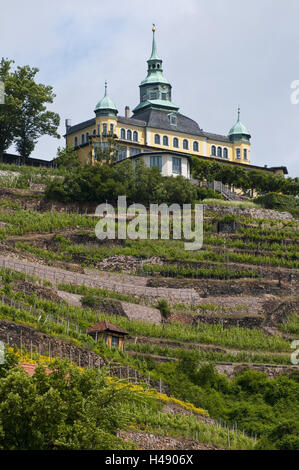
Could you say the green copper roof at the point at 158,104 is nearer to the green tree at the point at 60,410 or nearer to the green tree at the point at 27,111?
the green tree at the point at 27,111

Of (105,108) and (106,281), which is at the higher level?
(105,108)

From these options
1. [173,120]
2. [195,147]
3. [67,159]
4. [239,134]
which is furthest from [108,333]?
[239,134]

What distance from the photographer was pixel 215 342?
69250 mm

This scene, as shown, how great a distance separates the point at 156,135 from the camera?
349 feet

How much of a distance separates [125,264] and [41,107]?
24.9 metres

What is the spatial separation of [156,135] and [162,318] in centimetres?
→ 3649

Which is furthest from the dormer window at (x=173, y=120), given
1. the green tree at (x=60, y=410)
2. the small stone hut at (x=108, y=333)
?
the green tree at (x=60, y=410)

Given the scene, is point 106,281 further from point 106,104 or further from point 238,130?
point 238,130

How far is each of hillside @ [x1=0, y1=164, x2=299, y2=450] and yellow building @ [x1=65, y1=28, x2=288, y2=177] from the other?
7.55 meters

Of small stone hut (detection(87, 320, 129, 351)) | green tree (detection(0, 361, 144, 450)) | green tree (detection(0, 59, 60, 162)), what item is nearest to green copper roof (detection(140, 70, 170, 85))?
green tree (detection(0, 59, 60, 162))

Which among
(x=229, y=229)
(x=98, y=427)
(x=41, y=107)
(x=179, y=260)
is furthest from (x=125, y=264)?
(x=98, y=427)

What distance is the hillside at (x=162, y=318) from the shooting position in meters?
50.4

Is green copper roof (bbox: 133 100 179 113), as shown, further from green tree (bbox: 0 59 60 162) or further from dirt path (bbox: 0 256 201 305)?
dirt path (bbox: 0 256 201 305)

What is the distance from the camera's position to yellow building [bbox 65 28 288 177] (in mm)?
98688
